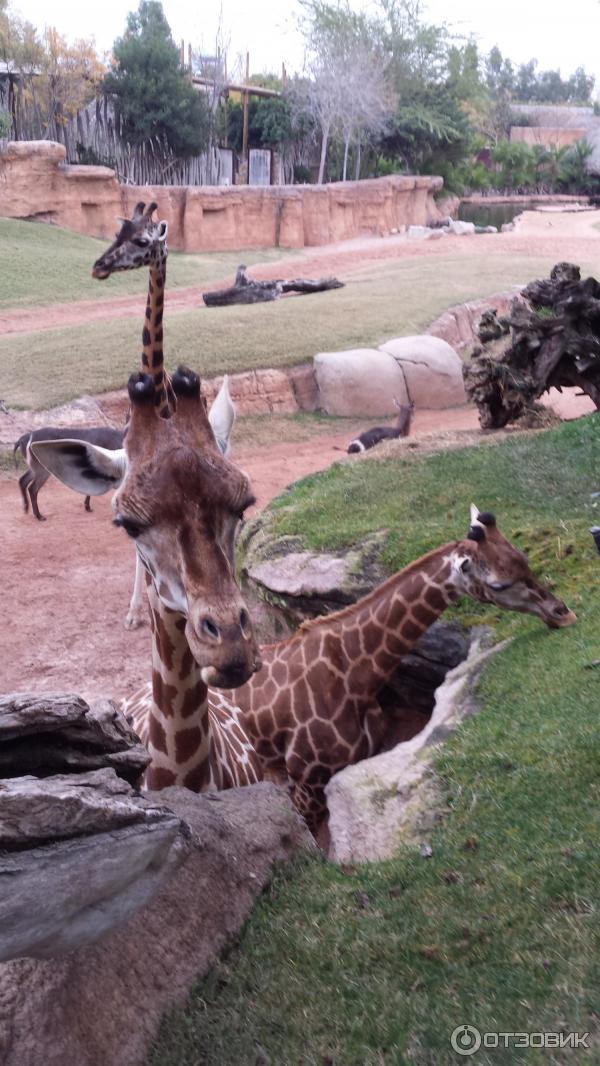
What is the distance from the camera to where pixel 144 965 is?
2598 mm

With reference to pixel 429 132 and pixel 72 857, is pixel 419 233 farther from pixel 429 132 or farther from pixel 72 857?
pixel 72 857

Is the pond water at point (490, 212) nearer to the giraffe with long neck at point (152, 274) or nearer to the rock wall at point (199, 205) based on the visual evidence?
the rock wall at point (199, 205)

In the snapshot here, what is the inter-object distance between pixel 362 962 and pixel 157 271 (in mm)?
2676

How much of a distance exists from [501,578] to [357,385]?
10.4 metres

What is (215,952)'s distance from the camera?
273 cm

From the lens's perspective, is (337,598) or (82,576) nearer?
(337,598)

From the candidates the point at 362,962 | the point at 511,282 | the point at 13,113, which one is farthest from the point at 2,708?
the point at 13,113

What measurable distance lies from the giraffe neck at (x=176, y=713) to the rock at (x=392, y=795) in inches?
27.0

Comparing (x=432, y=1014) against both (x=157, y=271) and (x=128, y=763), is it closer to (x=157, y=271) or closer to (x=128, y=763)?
(x=128, y=763)

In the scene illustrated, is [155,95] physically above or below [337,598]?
above

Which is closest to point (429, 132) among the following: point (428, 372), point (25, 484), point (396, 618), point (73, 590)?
point (428, 372)

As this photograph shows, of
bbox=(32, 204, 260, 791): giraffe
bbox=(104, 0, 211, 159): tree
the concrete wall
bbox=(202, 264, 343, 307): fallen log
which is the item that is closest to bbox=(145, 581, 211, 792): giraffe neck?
bbox=(32, 204, 260, 791): giraffe

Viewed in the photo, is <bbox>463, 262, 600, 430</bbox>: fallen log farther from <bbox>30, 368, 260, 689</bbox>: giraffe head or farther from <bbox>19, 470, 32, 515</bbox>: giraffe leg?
<bbox>30, 368, 260, 689</bbox>: giraffe head

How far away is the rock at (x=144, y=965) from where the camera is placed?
240 cm
